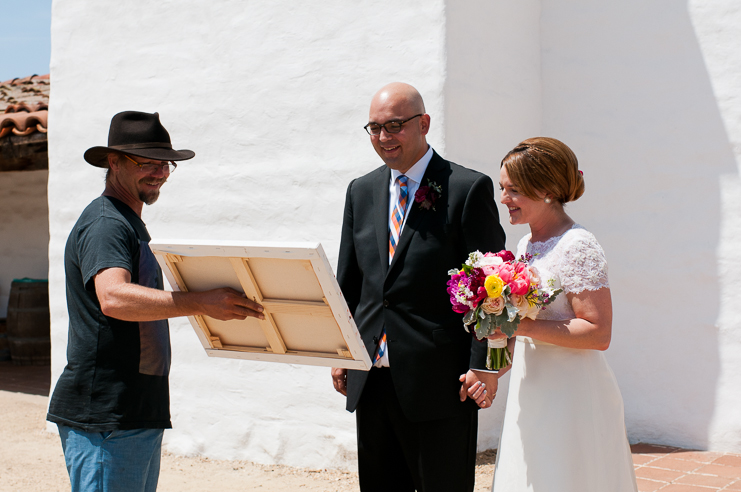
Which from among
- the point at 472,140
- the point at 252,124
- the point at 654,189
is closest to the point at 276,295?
the point at 472,140

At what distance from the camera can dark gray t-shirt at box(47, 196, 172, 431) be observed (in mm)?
2322

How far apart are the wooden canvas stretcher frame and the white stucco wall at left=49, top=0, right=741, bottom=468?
2353 millimetres

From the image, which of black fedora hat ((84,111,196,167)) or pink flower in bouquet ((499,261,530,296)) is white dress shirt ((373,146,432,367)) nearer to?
pink flower in bouquet ((499,261,530,296))

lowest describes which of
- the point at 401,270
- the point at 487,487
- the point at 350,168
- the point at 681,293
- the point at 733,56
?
the point at 487,487

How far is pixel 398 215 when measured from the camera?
9.17 ft

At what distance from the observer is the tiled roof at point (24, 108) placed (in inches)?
265

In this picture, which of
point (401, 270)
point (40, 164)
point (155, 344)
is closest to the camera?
point (155, 344)

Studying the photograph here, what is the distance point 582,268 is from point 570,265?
4cm

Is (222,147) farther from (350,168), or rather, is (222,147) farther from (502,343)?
(502,343)

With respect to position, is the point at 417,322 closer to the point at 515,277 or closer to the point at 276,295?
the point at 515,277

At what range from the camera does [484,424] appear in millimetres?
4668

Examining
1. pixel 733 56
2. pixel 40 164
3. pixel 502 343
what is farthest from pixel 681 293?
pixel 40 164

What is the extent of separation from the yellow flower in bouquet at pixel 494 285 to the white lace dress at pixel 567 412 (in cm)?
25

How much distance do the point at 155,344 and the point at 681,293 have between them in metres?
3.72
